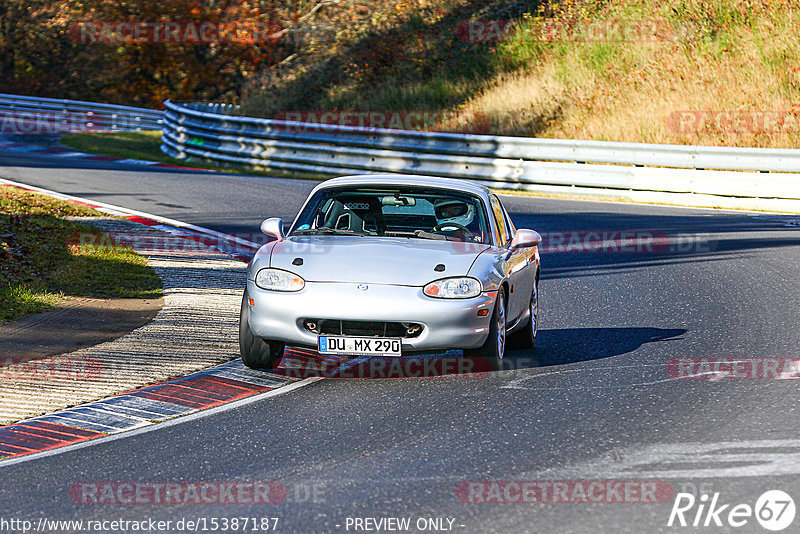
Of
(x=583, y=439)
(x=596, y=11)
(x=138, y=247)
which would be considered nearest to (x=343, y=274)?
(x=583, y=439)

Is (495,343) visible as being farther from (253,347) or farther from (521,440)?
(521,440)

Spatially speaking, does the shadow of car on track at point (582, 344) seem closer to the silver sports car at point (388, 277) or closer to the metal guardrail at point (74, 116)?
the silver sports car at point (388, 277)

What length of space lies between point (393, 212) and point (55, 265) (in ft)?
17.4

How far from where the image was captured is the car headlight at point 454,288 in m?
8.41

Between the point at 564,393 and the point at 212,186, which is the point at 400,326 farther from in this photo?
the point at 212,186

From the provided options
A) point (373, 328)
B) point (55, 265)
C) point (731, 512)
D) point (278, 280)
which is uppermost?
point (278, 280)

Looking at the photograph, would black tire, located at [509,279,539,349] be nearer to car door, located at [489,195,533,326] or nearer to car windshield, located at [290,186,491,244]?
car door, located at [489,195,533,326]

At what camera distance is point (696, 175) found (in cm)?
2242

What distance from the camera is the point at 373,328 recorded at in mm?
8297

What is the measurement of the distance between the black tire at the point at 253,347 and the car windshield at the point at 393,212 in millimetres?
1120

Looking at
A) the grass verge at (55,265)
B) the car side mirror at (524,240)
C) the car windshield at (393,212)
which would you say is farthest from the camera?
the grass verge at (55,265)

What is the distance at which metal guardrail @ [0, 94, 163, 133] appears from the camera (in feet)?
133

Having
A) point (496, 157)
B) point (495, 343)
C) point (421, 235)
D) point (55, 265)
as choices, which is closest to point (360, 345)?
point (495, 343)

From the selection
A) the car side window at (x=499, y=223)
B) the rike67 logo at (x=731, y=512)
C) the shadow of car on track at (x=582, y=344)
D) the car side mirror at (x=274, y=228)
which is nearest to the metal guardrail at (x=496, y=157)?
the shadow of car on track at (x=582, y=344)
